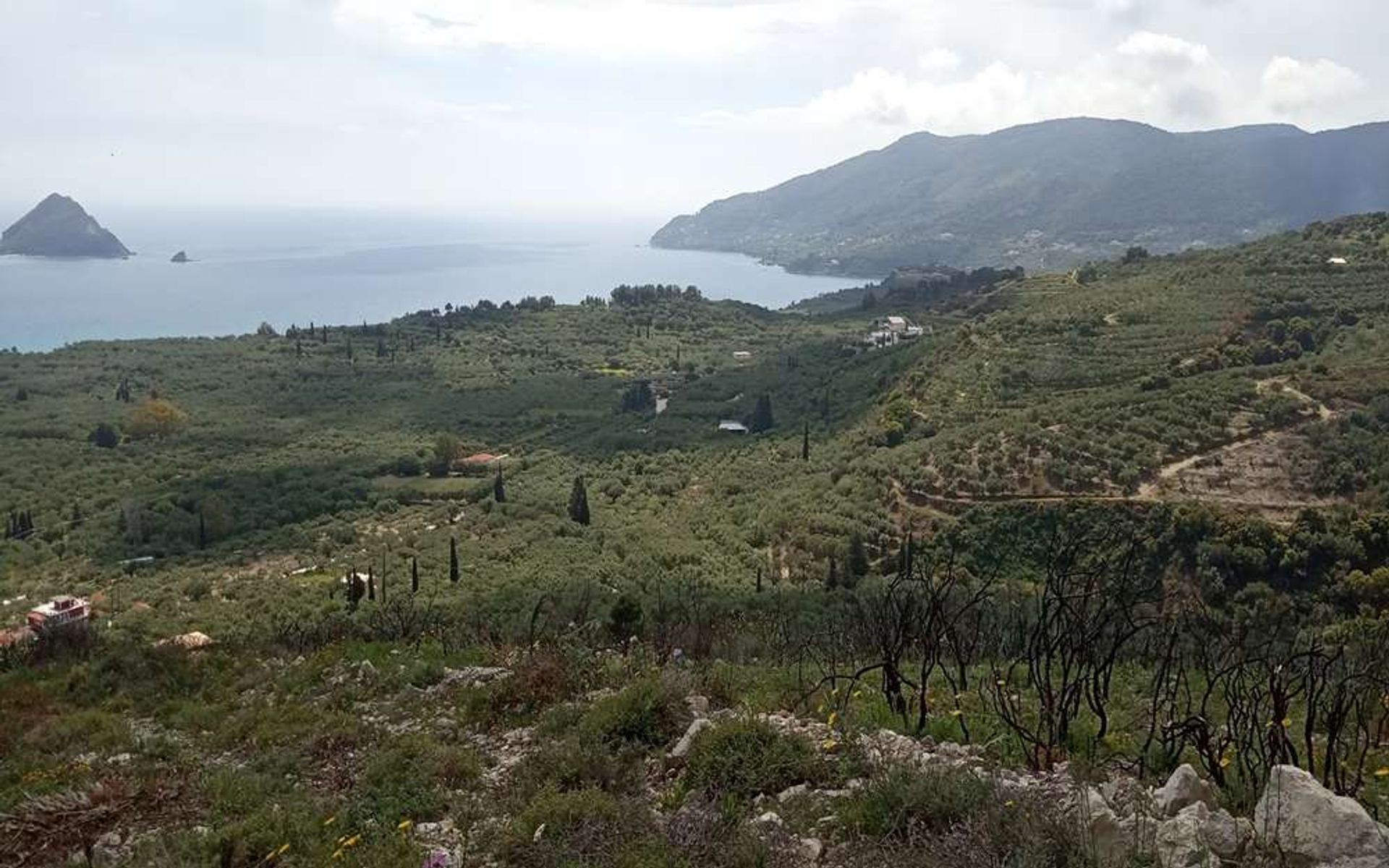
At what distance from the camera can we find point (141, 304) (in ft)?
580

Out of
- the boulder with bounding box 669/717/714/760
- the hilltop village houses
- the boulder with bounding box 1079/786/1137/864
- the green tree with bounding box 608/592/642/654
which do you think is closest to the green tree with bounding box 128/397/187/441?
the hilltop village houses

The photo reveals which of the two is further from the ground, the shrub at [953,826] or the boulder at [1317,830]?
the boulder at [1317,830]

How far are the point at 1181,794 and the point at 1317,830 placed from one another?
714 millimetres

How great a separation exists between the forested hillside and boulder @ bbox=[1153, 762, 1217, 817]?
0.33ft

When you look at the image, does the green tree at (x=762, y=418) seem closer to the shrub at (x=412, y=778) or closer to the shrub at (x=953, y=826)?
the shrub at (x=412, y=778)

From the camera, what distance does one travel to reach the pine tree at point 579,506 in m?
44.7

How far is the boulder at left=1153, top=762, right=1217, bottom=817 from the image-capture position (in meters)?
4.89

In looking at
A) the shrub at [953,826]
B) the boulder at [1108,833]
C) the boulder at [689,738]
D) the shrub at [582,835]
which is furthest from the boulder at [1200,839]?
the boulder at [689,738]

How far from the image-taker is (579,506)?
45.2 meters

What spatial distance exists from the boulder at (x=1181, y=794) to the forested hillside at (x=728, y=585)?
100 millimetres

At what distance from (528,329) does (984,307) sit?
64948mm

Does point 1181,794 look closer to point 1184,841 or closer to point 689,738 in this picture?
point 1184,841

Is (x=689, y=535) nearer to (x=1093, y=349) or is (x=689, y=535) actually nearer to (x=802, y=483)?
(x=802, y=483)

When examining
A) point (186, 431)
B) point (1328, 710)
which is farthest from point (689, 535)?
point (186, 431)
